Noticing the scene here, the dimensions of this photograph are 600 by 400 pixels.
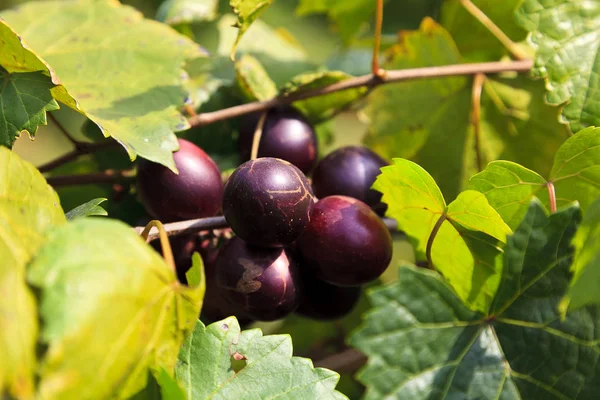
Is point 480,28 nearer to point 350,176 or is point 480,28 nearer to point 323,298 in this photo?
point 350,176

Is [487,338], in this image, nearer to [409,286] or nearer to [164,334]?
[409,286]

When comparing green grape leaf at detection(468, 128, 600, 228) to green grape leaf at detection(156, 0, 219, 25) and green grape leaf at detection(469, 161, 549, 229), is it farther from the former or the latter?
green grape leaf at detection(156, 0, 219, 25)

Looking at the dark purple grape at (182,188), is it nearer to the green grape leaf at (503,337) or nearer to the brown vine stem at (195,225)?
the brown vine stem at (195,225)

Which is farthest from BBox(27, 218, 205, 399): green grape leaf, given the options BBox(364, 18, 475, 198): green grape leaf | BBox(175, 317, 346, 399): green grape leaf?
BBox(364, 18, 475, 198): green grape leaf

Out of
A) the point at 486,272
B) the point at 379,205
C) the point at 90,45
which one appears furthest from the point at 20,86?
the point at 486,272

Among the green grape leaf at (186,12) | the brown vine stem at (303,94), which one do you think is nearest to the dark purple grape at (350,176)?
the brown vine stem at (303,94)
